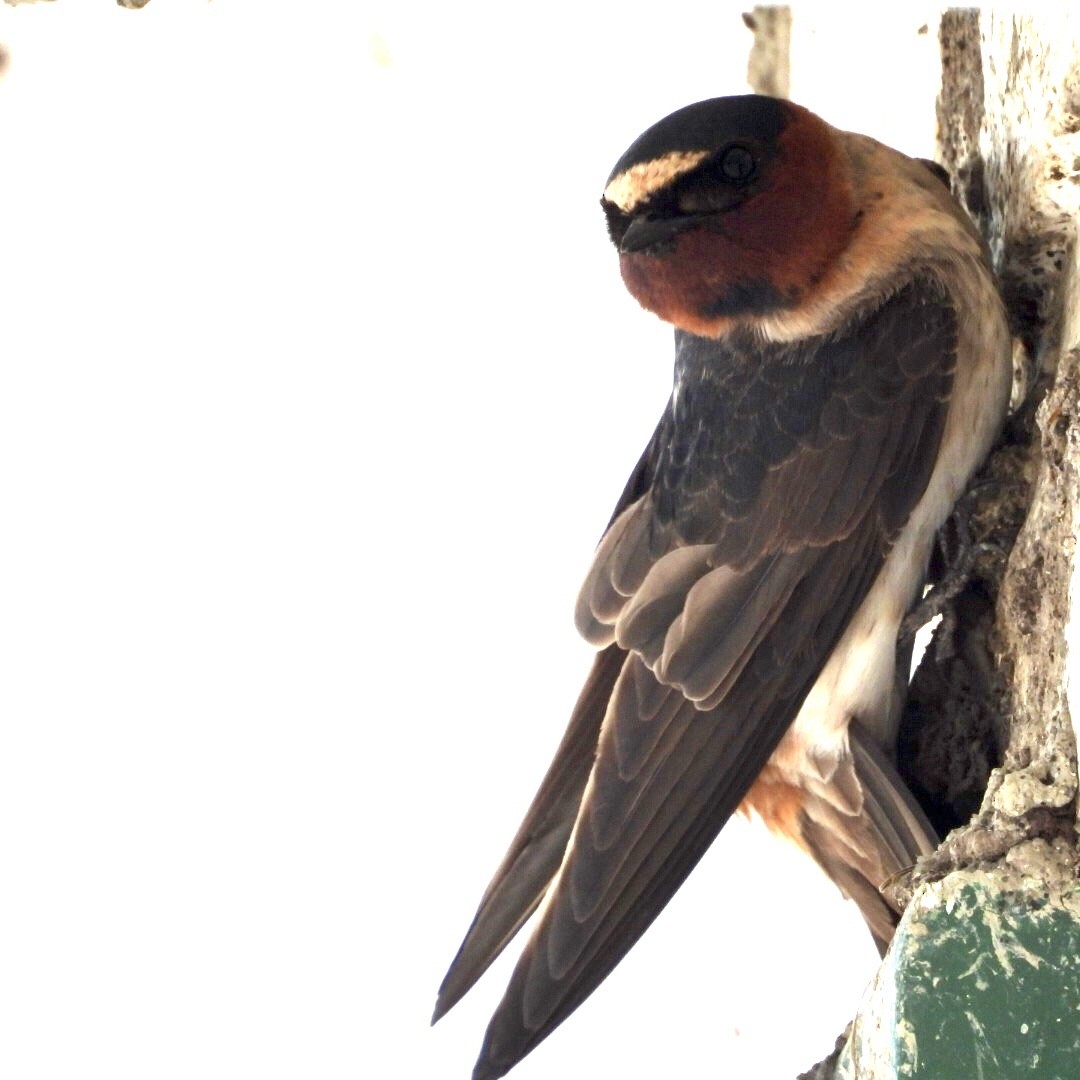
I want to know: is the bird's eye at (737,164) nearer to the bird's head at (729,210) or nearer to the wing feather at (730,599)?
the bird's head at (729,210)

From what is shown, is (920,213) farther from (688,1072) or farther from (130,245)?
(688,1072)

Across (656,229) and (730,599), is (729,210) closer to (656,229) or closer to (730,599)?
(656,229)

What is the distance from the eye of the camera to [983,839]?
1.18 m

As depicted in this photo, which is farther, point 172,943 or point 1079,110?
point 172,943

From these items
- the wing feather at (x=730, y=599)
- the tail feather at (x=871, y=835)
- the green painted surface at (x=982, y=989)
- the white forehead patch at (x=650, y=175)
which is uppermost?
the white forehead patch at (x=650, y=175)

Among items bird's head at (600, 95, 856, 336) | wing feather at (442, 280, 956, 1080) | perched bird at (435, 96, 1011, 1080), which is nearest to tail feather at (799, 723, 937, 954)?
perched bird at (435, 96, 1011, 1080)

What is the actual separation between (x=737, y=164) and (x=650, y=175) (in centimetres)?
9

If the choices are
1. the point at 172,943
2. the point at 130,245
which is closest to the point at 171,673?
the point at 172,943

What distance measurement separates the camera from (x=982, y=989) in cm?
107

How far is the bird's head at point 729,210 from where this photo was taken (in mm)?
1475

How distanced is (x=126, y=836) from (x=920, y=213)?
140cm

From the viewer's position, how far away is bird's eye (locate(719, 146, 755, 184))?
1485 millimetres

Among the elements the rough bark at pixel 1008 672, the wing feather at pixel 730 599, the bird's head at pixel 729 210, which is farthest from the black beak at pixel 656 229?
the rough bark at pixel 1008 672

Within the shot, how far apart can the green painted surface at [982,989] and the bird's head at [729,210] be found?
653 millimetres
